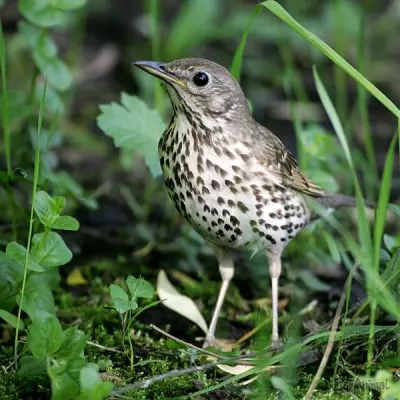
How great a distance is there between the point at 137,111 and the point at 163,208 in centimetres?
144

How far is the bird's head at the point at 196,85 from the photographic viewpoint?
4238 mm

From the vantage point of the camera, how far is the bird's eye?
4.25 metres

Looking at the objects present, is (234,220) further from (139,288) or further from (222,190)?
(139,288)

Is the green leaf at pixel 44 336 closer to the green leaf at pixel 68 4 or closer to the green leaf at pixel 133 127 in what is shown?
the green leaf at pixel 133 127

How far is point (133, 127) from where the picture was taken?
466cm

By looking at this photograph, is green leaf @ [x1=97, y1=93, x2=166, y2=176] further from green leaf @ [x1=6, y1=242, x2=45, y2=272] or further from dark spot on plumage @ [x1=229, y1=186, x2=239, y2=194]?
green leaf @ [x1=6, y1=242, x2=45, y2=272]

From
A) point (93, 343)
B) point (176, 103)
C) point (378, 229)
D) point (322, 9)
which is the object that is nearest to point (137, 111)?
point (176, 103)

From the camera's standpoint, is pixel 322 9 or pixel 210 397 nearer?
pixel 210 397

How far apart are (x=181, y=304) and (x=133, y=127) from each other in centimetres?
91

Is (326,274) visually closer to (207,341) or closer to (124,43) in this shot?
(207,341)

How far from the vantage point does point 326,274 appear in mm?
5254

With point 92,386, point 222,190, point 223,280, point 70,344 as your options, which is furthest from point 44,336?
point 223,280

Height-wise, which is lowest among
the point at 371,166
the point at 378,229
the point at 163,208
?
the point at 163,208

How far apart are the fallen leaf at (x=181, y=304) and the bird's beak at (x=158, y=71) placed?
105cm
